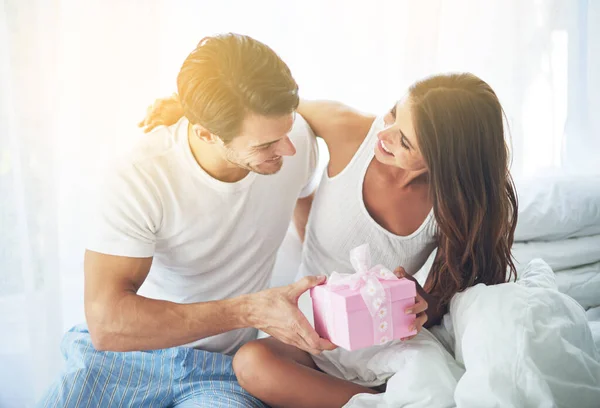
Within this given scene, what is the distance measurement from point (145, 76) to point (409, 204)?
0.74m

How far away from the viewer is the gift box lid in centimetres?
96

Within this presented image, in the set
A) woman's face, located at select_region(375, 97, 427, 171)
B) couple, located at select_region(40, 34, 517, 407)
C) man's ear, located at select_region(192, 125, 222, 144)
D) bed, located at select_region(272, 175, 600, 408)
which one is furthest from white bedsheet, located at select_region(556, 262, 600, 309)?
man's ear, located at select_region(192, 125, 222, 144)

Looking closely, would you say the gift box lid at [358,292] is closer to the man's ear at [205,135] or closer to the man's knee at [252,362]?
the man's knee at [252,362]

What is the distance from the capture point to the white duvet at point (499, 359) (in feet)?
3.13

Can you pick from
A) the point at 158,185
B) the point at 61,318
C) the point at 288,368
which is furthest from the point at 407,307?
the point at 61,318

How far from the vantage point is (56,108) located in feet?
4.86

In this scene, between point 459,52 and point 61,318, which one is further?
point 459,52

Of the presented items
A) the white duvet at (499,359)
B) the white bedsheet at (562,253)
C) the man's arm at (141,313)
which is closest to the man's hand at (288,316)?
the man's arm at (141,313)

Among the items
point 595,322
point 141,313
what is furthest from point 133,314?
point 595,322

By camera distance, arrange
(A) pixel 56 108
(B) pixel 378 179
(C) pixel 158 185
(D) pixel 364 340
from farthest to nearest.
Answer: (A) pixel 56 108 < (B) pixel 378 179 < (C) pixel 158 185 < (D) pixel 364 340

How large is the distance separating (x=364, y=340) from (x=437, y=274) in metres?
0.35

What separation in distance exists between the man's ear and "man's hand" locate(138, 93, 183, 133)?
0.17 metres

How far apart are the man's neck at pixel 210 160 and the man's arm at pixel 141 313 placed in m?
0.23

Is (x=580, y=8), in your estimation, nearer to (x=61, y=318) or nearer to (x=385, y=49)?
(x=385, y=49)
